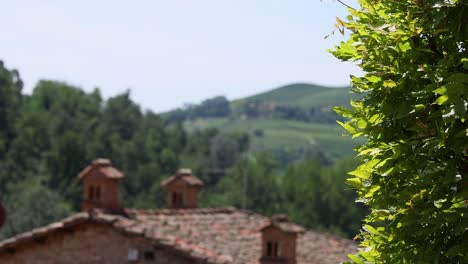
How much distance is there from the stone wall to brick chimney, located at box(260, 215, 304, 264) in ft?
7.03

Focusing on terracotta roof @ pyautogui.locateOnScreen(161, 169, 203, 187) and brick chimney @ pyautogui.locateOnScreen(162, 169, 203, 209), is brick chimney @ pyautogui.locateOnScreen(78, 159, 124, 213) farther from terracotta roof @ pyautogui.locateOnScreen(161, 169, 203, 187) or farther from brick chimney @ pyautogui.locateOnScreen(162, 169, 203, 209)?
brick chimney @ pyautogui.locateOnScreen(162, 169, 203, 209)

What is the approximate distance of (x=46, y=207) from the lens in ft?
226

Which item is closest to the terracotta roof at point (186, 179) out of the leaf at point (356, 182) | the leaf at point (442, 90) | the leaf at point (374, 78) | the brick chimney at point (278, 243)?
the brick chimney at point (278, 243)

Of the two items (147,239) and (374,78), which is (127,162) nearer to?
(147,239)

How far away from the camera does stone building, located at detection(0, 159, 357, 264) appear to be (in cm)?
1828

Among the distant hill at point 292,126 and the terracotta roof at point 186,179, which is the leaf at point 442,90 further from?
the distant hill at point 292,126

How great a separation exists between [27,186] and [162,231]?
200 feet

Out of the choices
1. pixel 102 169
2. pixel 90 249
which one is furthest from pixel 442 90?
pixel 102 169

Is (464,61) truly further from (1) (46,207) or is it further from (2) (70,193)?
(2) (70,193)

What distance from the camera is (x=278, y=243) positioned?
19547 millimetres

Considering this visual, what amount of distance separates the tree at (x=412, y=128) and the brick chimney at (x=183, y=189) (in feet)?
64.0

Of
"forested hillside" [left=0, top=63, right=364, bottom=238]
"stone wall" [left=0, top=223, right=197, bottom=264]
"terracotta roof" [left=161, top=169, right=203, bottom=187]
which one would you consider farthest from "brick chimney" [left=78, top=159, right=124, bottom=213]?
"forested hillside" [left=0, top=63, right=364, bottom=238]

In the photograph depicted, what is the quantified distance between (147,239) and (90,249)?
131cm

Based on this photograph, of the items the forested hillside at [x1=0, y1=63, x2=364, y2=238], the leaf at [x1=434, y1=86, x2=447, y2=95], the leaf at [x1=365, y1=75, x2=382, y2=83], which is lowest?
the forested hillside at [x1=0, y1=63, x2=364, y2=238]
